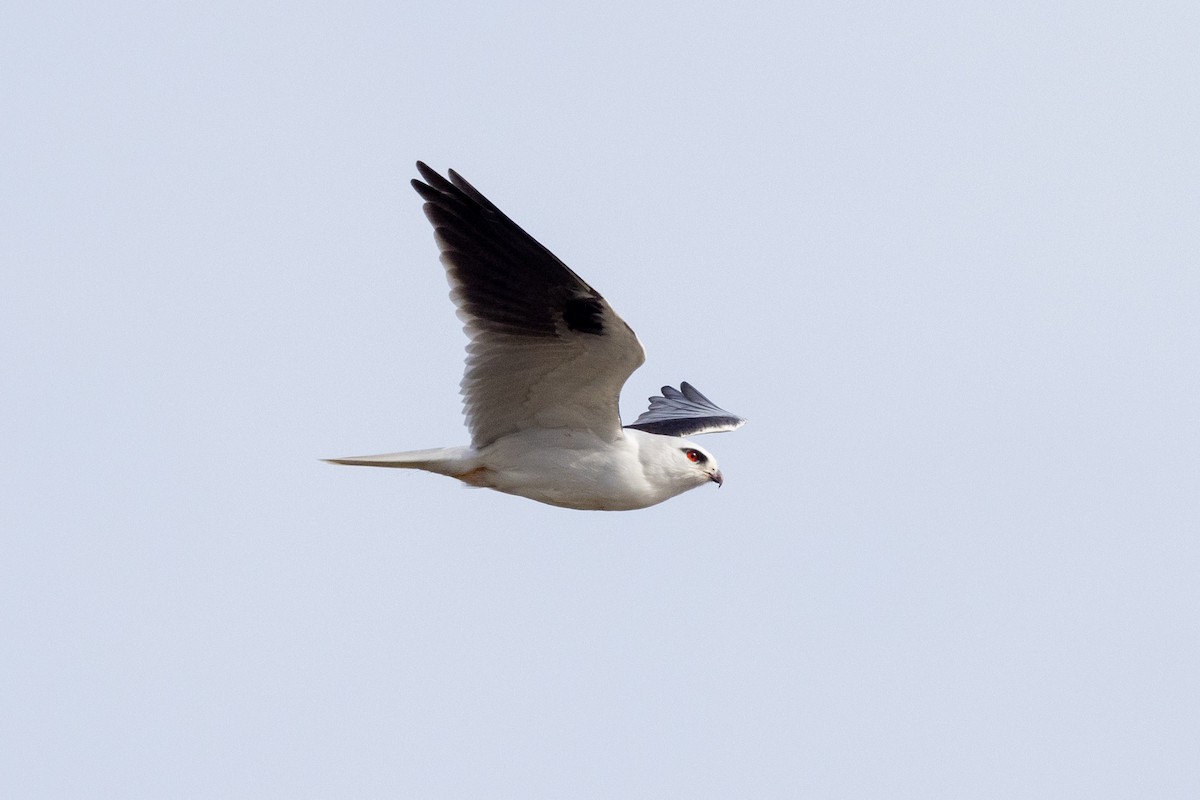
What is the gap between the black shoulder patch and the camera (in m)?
8.78

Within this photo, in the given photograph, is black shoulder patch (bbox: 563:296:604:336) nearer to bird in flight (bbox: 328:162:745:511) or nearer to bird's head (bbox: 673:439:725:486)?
bird in flight (bbox: 328:162:745:511)

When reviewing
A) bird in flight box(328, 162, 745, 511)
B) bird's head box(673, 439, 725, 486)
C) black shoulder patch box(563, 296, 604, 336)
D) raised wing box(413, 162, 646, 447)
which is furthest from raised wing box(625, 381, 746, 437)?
black shoulder patch box(563, 296, 604, 336)

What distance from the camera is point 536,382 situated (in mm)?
9258

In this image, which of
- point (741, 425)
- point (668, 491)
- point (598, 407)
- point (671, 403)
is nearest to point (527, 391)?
point (598, 407)

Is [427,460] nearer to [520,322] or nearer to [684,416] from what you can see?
[520,322]

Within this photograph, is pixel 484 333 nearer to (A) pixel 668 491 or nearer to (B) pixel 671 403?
(A) pixel 668 491

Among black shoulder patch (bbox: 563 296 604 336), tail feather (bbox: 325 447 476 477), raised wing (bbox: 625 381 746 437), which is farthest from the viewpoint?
raised wing (bbox: 625 381 746 437)

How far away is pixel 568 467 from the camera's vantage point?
948 centimetres

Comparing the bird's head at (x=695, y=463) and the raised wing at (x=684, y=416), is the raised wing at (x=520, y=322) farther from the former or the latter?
the raised wing at (x=684, y=416)

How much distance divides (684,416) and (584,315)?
412 centimetres

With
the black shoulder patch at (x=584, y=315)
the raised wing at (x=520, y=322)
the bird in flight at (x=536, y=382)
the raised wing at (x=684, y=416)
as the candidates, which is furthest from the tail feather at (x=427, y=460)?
the raised wing at (x=684, y=416)

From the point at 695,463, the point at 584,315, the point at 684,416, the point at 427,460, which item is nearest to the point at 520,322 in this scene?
the point at 584,315

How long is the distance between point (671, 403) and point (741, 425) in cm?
145

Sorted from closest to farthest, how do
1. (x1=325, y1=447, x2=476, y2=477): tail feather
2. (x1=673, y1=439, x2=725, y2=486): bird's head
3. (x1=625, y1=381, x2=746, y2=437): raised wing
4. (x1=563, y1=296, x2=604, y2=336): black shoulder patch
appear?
(x1=563, y1=296, x2=604, y2=336): black shoulder patch, (x1=325, y1=447, x2=476, y2=477): tail feather, (x1=673, y1=439, x2=725, y2=486): bird's head, (x1=625, y1=381, x2=746, y2=437): raised wing
